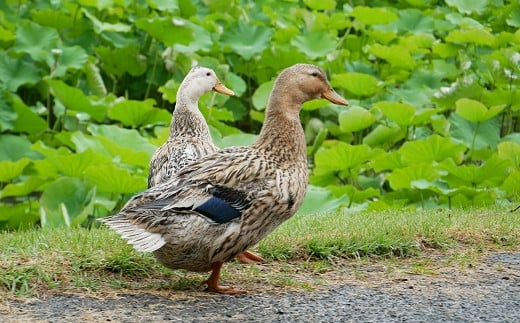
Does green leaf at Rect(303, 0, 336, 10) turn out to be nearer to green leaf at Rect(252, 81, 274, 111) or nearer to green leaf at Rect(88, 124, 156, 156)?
green leaf at Rect(252, 81, 274, 111)

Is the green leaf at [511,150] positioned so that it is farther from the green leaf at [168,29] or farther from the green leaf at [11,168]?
the green leaf at [11,168]

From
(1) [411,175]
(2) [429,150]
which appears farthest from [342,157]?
(2) [429,150]

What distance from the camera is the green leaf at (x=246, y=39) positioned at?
11602 millimetres

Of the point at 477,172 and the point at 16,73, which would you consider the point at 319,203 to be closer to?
the point at 477,172

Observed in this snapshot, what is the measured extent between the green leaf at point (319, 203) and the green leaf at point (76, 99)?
2.97m

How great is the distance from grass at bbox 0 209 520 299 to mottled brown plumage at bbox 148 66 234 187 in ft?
2.03

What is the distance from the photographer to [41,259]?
17.0 ft

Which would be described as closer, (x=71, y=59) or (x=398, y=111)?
(x=398, y=111)


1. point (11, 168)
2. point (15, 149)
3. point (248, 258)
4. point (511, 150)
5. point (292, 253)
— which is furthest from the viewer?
point (15, 149)

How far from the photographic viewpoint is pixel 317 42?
11766 millimetres

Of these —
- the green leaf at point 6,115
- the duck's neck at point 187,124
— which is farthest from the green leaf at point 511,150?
the green leaf at point 6,115

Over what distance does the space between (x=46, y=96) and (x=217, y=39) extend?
2.05 m

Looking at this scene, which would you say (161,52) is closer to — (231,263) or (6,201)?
(6,201)

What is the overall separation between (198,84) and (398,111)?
97.3 inches
